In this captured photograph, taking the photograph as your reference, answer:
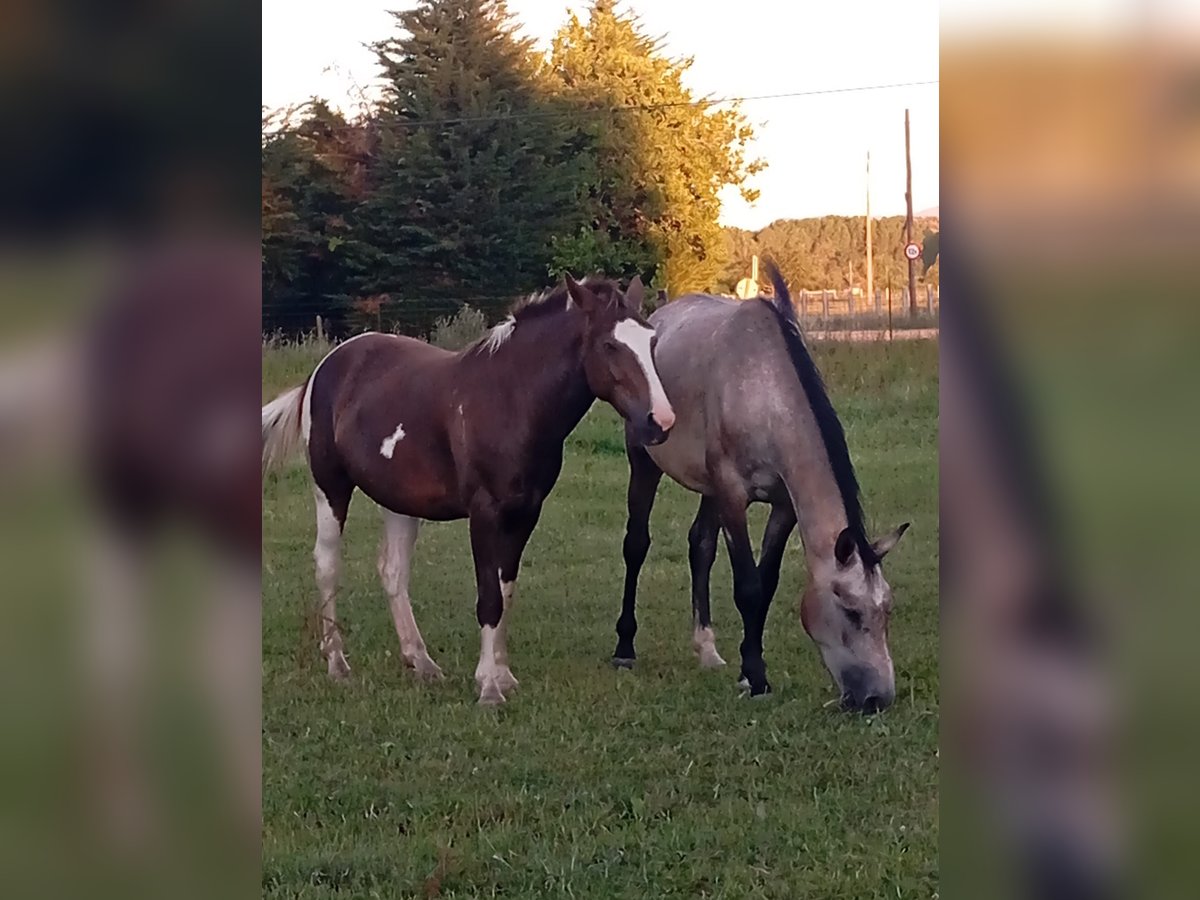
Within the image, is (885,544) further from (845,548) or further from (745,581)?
(745,581)

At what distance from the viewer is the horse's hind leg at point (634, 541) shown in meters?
5.37

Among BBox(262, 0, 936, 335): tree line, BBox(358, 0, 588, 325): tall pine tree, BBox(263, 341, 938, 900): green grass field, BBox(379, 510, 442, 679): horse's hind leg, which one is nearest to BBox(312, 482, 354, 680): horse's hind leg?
BBox(379, 510, 442, 679): horse's hind leg

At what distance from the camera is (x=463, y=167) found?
33.9ft

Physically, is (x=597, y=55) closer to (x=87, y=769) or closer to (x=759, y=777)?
(x=759, y=777)

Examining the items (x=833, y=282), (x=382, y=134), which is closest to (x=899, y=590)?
(x=833, y=282)

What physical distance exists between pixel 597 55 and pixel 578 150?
84 centimetres

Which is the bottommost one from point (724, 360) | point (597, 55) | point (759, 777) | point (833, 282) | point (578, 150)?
point (759, 777)

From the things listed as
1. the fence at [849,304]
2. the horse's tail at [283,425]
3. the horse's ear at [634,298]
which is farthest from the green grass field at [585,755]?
the fence at [849,304]

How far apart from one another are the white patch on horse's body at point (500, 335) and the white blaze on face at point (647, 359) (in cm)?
58

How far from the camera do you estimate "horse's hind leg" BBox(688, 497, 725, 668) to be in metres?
5.39

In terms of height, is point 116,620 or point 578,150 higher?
point 578,150

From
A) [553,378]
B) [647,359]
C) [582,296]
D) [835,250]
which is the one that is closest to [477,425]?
[553,378]

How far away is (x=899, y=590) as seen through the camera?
20.6 feet

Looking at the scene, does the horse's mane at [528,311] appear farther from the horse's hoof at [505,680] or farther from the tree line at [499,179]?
the tree line at [499,179]
